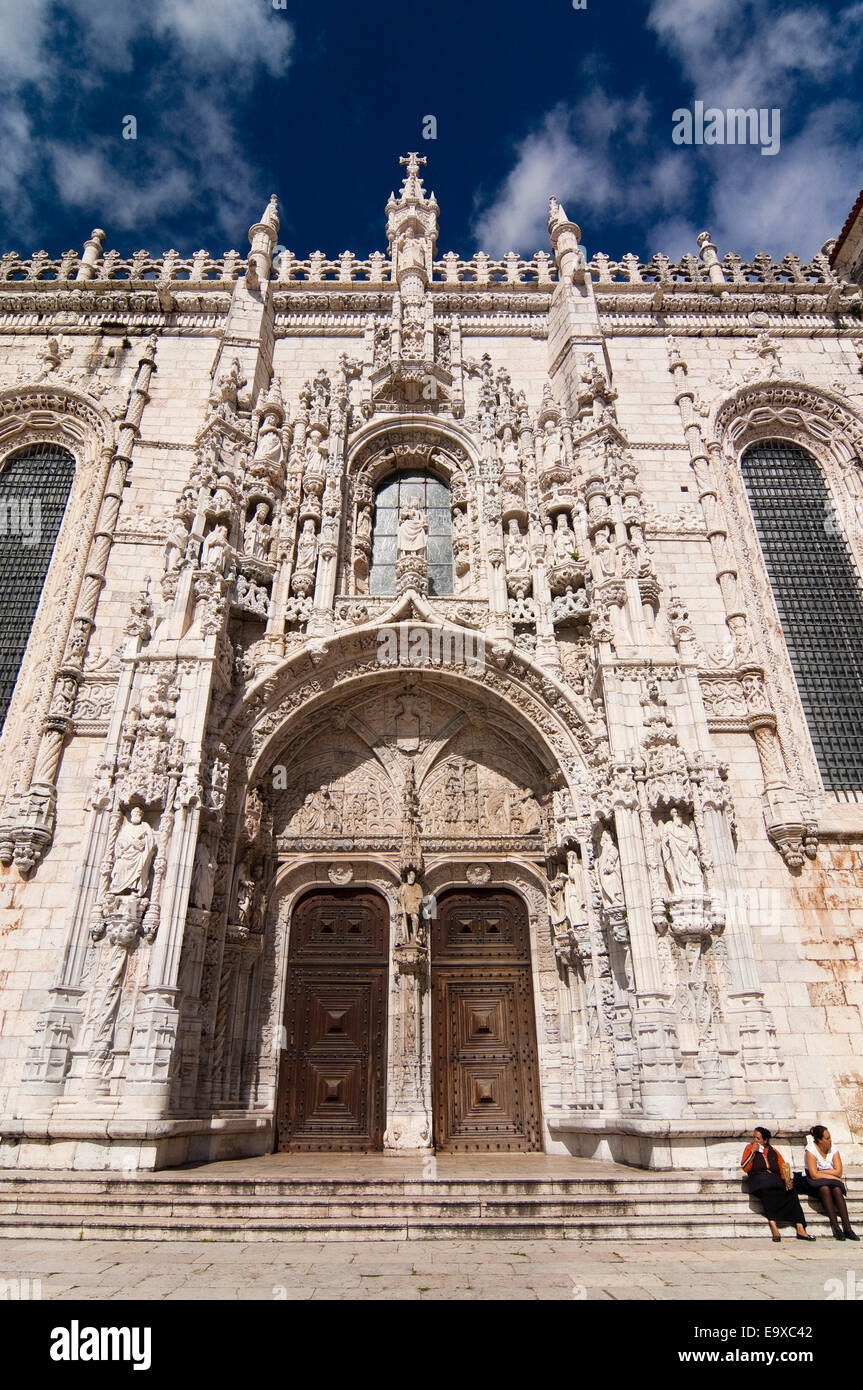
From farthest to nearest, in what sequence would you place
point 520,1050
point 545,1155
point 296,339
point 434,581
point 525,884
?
point 296,339 < point 434,581 < point 525,884 < point 520,1050 < point 545,1155

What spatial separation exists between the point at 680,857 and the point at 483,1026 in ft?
12.4

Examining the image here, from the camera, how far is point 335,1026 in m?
10.7

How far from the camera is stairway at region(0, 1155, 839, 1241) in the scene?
19.9ft

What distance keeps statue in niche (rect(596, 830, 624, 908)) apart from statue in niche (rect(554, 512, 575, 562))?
14.5 feet

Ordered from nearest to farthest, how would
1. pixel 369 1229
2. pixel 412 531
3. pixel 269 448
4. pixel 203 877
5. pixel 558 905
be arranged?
pixel 369 1229 → pixel 203 877 → pixel 558 905 → pixel 412 531 → pixel 269 448

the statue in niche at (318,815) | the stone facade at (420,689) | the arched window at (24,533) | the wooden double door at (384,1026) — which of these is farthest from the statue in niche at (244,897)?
the arched window at (24,533)

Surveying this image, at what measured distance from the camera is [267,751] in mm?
11188

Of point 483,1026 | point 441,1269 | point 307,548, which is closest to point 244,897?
point 483,1026

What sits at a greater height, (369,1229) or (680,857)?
(680,857)

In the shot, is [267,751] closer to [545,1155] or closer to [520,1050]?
[520,1050]

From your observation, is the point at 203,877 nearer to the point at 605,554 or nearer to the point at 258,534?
the point at 258,534

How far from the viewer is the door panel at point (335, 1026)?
10.3 meters

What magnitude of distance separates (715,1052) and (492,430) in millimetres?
10154
